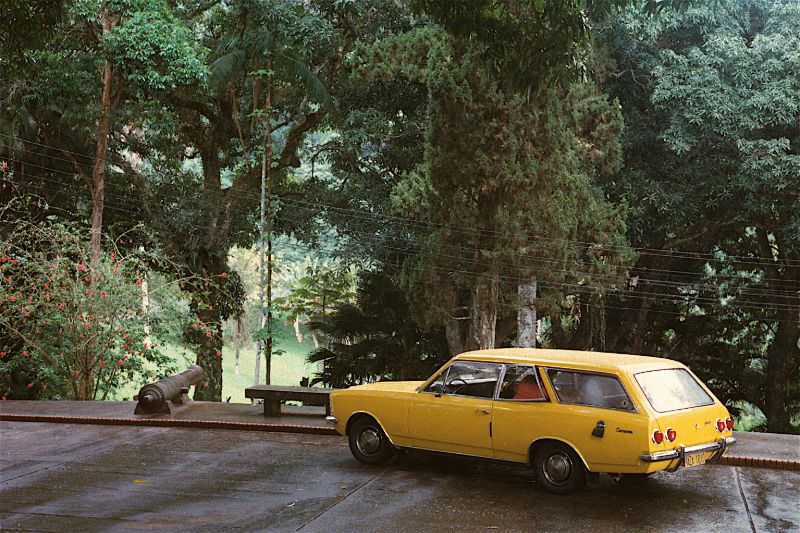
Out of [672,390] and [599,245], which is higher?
[599,245]

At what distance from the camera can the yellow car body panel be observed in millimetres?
8586

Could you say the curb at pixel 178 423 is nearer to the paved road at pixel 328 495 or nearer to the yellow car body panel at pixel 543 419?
the paved road at pixel 328 495

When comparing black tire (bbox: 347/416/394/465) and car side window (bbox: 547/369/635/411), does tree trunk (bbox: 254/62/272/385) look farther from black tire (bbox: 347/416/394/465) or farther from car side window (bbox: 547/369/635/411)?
car side window (bbox: 547/369/635/411)

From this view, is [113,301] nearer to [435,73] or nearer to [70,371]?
[70,371]

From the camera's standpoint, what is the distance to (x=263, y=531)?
7949mm

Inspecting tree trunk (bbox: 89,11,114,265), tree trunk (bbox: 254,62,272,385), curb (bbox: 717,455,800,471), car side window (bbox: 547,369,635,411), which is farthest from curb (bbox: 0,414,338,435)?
tree trunk (bbox: 254,62,272,385)

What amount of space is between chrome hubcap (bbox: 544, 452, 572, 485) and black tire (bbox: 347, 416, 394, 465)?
193 cm

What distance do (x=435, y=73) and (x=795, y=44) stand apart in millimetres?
8326

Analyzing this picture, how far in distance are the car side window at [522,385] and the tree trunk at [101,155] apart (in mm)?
15055

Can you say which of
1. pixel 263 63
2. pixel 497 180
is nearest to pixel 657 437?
pixel 497 180

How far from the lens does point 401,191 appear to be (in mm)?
21938

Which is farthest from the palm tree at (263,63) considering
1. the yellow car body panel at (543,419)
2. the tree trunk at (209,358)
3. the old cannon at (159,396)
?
the yellow car body panel at (543,419)

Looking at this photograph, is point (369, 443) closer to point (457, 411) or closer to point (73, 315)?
point (457, 411)

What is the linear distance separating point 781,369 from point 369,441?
67.6 feet
